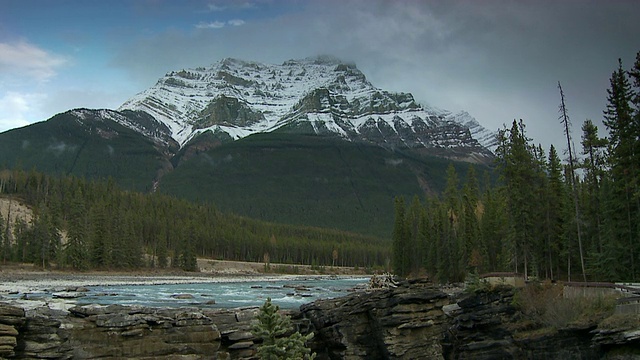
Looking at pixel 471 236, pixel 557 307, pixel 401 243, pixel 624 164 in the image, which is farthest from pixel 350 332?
pixel 401 243

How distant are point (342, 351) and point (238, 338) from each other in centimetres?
829

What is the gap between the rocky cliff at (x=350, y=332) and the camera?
25516 mm

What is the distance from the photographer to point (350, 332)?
35469 millimetres

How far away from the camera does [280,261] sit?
185875 mm

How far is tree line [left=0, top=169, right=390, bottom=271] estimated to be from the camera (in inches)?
4547

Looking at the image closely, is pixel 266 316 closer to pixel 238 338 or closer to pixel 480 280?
pixel 238 338

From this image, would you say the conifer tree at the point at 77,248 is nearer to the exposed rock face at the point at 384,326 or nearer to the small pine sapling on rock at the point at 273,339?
the exposed rock face at the point at 384,326

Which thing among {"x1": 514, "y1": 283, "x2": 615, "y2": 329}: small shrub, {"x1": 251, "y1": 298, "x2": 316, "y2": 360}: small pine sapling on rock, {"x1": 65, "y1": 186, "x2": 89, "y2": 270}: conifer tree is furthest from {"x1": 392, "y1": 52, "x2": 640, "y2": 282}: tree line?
{"x1": 65, "y1": 186, "x2": 89, "y2": 270}: conifer tree

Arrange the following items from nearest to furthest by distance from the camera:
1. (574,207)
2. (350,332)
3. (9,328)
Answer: (9,328)
(350,332)
(574,207)

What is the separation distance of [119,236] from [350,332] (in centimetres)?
10132

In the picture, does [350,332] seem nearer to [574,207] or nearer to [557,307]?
[557,307]

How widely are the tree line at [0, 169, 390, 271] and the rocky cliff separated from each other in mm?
92726

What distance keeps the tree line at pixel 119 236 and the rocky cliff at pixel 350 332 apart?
304 feet

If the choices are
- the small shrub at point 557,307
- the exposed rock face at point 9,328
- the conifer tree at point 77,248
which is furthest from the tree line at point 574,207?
the conifer tree at point 77,248
